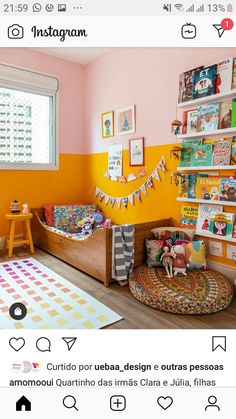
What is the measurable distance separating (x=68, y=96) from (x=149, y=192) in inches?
69.7

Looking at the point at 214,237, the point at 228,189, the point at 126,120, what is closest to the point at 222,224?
the point at 214,237

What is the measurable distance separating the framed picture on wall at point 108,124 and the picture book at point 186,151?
3.56 feet

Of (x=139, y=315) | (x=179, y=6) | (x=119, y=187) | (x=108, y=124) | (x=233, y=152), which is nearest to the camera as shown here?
(x=179, y=6)

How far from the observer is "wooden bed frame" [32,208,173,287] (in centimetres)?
197

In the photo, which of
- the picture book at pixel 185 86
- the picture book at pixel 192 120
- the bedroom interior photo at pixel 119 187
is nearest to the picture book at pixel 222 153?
the bedroom interior photo at pixel 119 187

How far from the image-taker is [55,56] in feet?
10.3
